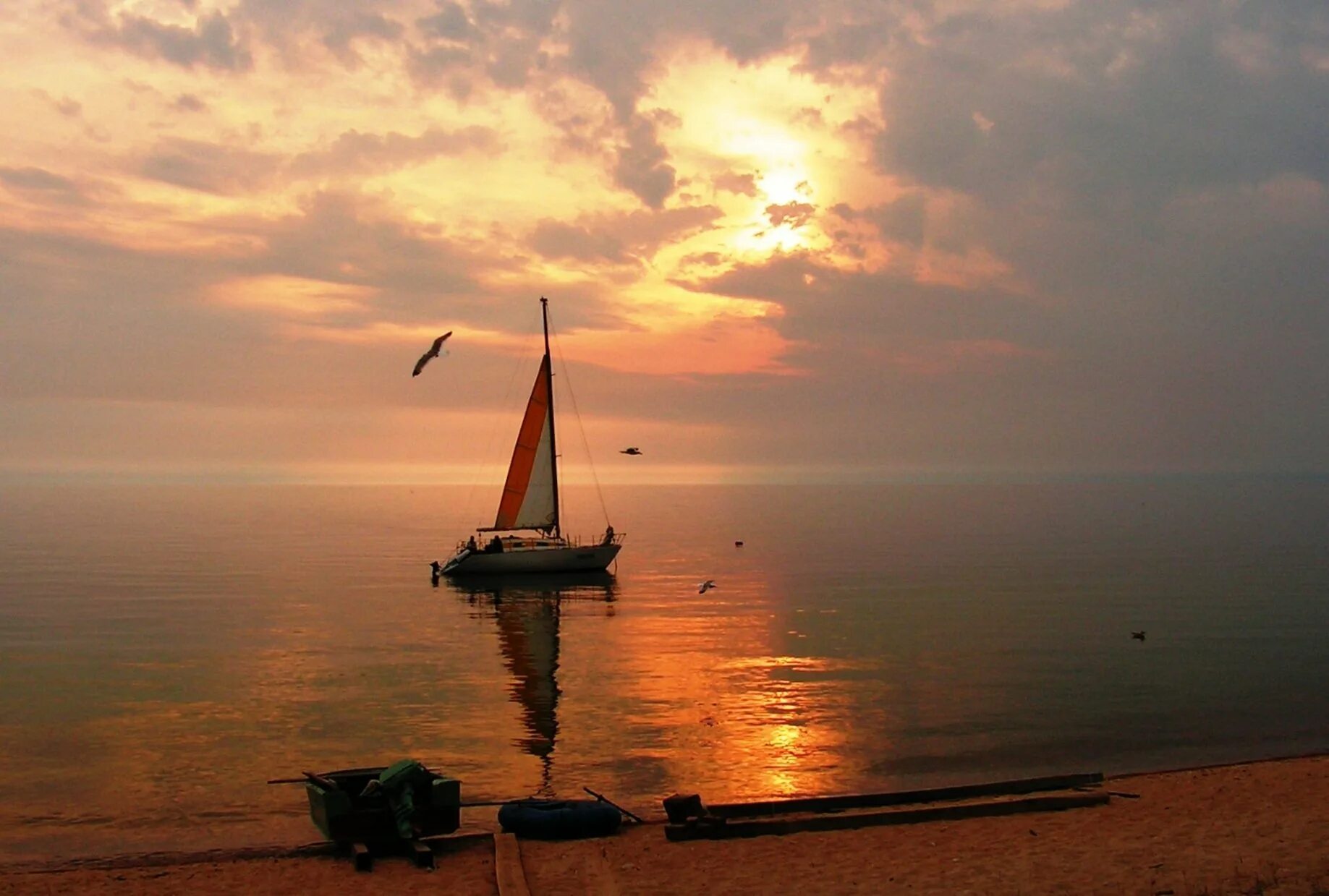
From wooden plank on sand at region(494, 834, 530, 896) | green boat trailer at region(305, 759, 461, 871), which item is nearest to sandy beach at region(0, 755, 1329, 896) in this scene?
wooden plank on sand at region(494, 834, 530, 896)

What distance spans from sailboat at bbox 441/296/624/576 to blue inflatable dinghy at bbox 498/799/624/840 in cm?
6169

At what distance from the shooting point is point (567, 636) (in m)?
57.0

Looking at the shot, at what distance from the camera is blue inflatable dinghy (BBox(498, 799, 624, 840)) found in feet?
71.9

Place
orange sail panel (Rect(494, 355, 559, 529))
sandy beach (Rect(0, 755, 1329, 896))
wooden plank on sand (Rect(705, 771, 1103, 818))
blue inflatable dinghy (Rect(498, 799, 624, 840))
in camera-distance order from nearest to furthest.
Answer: sandy beach (Rect(0, 755, 1329, 896)), blue inflatable dinghy (Rect(498, 799, 624, 840)), wooden plank on sand (Rect(705, 771, 1103, 818)), orange sail panel (Rect(494, 355, 559, 529))

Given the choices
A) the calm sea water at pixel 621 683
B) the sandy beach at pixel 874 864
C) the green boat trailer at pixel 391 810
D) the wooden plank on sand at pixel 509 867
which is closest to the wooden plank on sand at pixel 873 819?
the sandy beach at pixel 874 864

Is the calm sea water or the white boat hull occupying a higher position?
the white boat hull

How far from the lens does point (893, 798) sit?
2353cm

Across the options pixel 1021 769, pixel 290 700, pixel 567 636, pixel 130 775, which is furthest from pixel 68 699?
pixel 1021 769

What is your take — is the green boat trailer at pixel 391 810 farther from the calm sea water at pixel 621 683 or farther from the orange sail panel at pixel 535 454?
the orange sail panel at pixel 535 454

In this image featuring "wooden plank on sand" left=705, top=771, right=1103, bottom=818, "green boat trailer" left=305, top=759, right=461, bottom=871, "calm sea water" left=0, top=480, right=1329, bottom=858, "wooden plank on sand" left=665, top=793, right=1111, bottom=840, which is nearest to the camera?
"green boat trailer" left=305, top=759, right=461, bottom=871

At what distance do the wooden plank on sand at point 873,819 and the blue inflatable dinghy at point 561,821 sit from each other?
122 cm

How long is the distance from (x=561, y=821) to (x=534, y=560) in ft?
213

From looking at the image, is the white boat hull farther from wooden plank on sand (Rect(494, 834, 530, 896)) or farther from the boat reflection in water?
wooden plank on sand (Rect(494, 834, 530, 896))

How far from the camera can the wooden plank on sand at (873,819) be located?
21.7 metres
